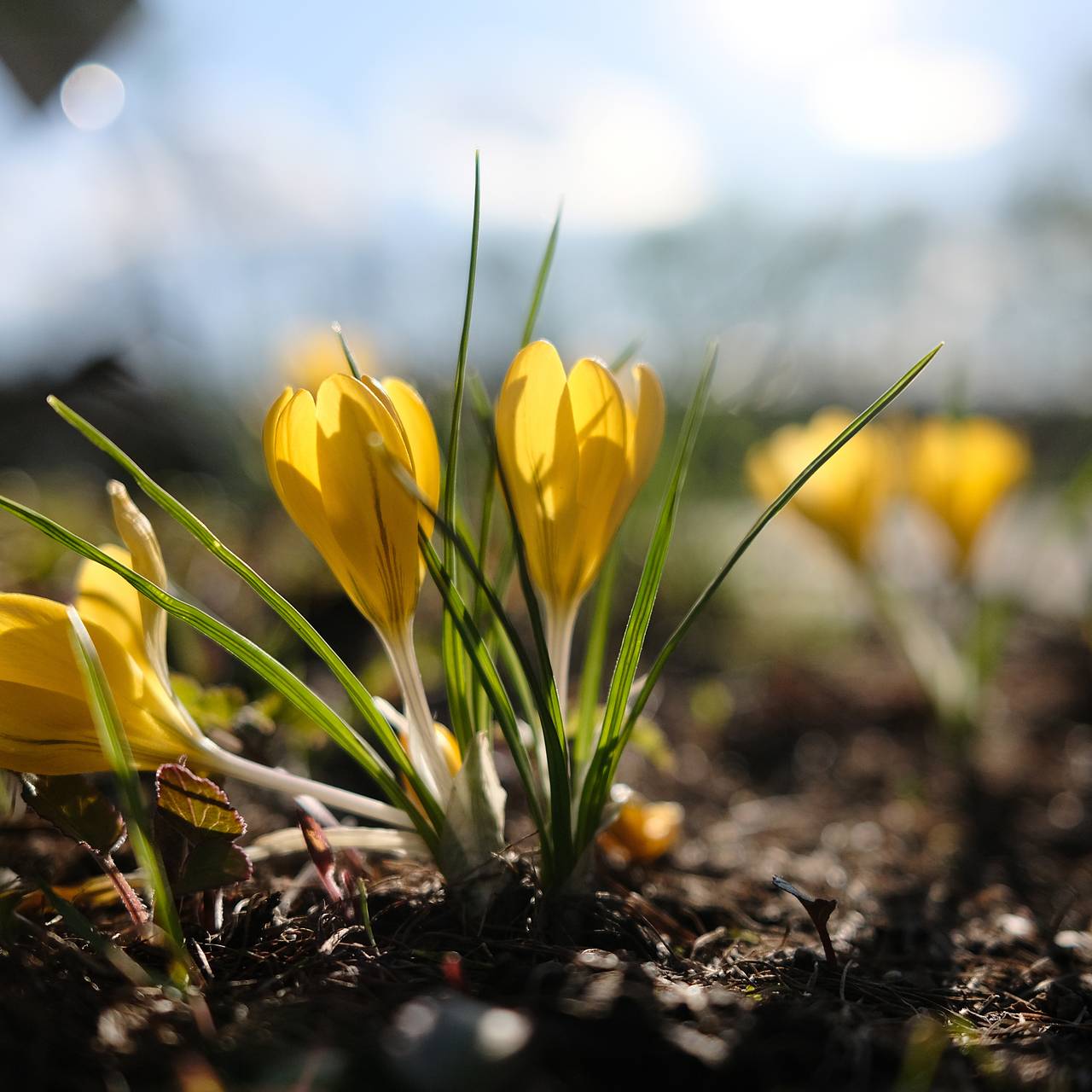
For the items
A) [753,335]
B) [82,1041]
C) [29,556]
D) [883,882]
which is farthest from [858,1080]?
[753,335]

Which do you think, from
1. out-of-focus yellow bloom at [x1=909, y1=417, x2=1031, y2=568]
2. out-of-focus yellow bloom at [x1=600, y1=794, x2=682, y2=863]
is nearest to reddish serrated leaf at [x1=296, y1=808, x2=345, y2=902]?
out-of-focus yellow bloom at [x1=600, y1=794, x2=682, y2=863]

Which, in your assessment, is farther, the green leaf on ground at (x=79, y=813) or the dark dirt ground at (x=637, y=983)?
the green leaf on ground at (x=79, y=813)

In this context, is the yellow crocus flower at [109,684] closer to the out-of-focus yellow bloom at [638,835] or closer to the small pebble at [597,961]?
the small pebble at [597,961]

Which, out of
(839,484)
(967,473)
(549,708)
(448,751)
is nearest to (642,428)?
(549,708)

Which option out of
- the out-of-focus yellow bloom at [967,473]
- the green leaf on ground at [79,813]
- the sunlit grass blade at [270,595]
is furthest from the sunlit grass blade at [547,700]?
the out-of-focus yellow bloom at [967,473]

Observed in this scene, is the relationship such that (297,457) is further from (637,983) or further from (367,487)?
(637,983)

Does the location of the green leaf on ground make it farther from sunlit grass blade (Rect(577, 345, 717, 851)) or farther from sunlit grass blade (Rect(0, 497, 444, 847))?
sunlit grass blade (Rect(577, 345, 717, 851))

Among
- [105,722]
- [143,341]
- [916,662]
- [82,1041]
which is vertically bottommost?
[916,662]

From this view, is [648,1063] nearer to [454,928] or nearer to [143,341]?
[454,928]
